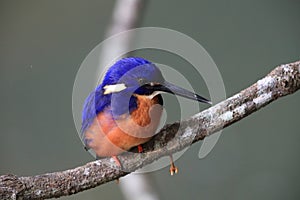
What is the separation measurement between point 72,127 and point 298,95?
133cm

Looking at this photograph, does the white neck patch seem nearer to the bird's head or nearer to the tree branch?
the bird's head

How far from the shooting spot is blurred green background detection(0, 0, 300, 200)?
304cm

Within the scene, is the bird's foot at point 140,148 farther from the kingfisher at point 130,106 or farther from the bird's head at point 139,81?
the bird's head at point 139,81

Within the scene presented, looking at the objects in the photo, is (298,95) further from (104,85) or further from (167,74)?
(104,85)

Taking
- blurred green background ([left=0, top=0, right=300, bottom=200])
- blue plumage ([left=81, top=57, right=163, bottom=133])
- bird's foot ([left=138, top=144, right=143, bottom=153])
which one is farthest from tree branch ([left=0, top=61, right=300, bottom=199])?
blurred green background ([left=0, top=0, right=300, bottom=200])

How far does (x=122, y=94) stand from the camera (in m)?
1.83

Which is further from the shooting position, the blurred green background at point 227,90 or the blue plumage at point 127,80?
the blurred green background at point 227,90

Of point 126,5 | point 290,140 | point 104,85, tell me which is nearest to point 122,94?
point 104,85

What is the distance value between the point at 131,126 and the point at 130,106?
0.07 metres

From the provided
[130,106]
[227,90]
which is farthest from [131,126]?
[227,90]

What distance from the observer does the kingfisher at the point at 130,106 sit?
180 cm

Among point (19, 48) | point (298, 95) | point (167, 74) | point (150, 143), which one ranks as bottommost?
point (150, 143)

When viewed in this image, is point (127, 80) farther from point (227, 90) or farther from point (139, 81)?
point (227, 90)

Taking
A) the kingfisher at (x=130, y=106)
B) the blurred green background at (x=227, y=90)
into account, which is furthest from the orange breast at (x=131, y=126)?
the blurred green background at (x=227, y=90)
